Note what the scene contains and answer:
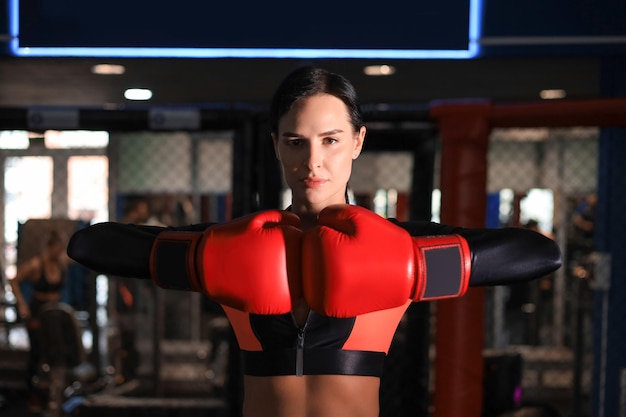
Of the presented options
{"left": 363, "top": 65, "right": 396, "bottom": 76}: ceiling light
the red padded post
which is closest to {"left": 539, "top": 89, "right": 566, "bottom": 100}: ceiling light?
{"left": 363, "top": 65, "right": 396, "bottom": 76}: ceiling light

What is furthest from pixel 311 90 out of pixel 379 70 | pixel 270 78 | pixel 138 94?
pixel 138 94

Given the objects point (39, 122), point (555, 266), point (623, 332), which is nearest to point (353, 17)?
point (39, 122)

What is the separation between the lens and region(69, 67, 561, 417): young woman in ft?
3.16

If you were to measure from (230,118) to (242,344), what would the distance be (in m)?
0.88

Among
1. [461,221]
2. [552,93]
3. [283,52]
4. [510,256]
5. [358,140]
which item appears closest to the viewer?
[510,256]

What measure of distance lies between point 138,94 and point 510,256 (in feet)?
10.3

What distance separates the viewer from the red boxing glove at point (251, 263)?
37.9 inches

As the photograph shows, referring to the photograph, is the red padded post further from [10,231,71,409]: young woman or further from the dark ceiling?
[10,231,71,409]: young woman

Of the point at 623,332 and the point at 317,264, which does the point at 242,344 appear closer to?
the point at 317,264

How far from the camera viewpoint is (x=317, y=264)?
96 centimetres

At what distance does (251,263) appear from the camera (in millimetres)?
963

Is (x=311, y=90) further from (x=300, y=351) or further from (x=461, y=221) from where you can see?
(x=461, y=221)

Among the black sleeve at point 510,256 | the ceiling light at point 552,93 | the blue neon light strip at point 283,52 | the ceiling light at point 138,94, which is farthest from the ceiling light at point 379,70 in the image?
the black sleeve at point 510,256

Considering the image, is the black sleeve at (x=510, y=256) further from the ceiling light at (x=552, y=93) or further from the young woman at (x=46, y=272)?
the young woman at (x=46, y=272)
